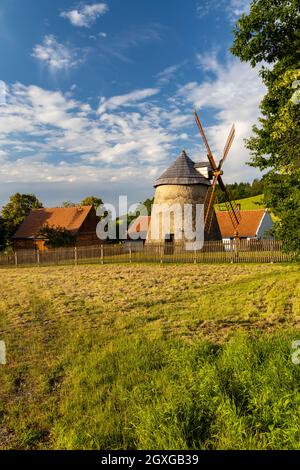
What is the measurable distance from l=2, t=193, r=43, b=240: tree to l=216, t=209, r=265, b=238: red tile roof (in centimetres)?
2564

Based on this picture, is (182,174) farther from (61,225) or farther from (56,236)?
(61,225)

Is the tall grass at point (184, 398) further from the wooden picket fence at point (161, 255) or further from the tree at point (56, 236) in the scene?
the tree at point (56, 236)

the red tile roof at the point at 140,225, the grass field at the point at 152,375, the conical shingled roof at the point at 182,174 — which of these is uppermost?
the conical shingled roof at the point at 182,174

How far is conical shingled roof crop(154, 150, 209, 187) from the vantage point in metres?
28.7

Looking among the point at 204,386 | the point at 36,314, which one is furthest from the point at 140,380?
the point at 36,314

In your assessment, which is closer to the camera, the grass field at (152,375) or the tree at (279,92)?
the grass field at (152,375)

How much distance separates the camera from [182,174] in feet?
94.7

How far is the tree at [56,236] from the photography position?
3322 centimetres

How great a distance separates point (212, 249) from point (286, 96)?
15.5 metres

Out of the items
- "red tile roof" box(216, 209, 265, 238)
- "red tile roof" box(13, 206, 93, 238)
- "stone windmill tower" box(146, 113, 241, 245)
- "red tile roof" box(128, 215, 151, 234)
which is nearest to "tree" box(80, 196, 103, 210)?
"red tile roof" box(128, 215, 151, 234)

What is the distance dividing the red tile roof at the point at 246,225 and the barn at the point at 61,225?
16111 millimetres

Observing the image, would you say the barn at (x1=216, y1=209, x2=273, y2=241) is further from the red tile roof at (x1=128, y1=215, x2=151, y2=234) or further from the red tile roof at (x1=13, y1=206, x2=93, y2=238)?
the red tile roof at (x1=13, y1=206, x2=93, y2=238)

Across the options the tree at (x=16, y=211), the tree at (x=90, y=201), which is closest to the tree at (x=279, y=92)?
the tree at (x=16, y=211)
